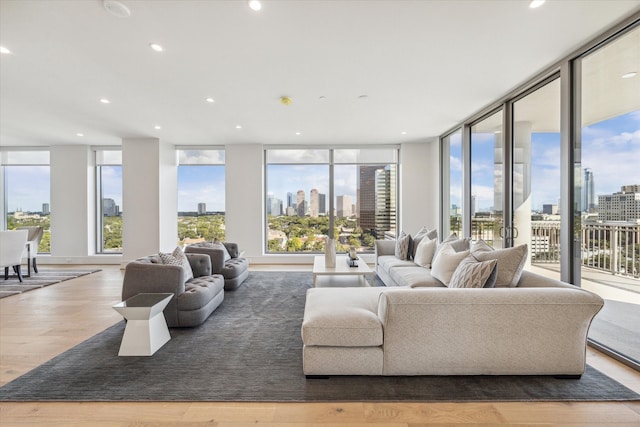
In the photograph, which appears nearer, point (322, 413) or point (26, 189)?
point (322, 413)

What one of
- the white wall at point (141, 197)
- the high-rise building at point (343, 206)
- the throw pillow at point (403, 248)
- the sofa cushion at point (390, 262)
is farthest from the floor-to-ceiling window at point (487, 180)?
the white wall at point (141, 197)

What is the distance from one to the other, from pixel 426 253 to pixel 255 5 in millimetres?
3401

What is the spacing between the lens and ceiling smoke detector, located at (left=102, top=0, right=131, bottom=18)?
2062 mm

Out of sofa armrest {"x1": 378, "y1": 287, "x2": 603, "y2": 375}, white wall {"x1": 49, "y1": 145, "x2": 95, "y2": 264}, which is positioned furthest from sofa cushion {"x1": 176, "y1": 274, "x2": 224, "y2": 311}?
white wall {"x1": 49, "y1": 145, "x2": 95, "y2": 264}

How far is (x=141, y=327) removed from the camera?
8.00 ft

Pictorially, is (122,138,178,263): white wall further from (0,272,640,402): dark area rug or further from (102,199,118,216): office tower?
(0,272,640,402): dark area rug

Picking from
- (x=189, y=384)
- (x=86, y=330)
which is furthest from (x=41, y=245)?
(x=189, y=384)

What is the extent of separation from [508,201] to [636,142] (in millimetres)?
1551

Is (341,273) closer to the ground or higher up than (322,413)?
higher up

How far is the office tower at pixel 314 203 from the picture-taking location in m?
6.82

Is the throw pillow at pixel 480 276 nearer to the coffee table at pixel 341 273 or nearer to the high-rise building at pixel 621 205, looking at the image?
the high-rise building at pixel 621 205

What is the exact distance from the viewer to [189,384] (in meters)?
2.00

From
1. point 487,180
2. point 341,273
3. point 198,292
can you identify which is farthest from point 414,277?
point 198,292

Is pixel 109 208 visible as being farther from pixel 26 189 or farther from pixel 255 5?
pixel 255 5
